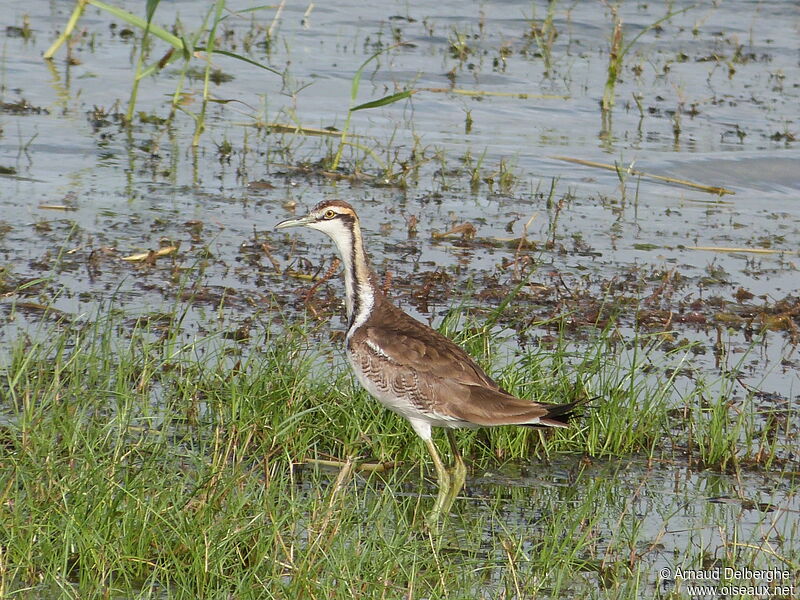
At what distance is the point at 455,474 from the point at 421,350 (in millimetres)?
603

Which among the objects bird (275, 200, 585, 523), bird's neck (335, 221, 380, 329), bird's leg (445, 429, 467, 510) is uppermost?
bird's neck (335, 221, 380, 329)

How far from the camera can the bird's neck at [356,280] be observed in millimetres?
6555

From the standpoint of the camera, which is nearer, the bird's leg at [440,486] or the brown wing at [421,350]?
the bird's leg at [440,486]

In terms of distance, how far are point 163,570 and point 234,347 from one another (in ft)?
9.27

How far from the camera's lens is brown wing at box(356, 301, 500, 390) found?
6051mm

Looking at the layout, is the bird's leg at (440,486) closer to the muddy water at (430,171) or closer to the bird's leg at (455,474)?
the bird's leg at (455,474)

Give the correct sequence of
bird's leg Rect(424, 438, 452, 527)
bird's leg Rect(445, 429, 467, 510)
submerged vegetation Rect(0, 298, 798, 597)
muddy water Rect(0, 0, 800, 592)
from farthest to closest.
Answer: muddy water Rect(0, 0, 800, 592) → bird's leg Rect(445, 429, 467, 510) → bird's leg Rect(424, 438, 452, 527) → submerged vegetation Rect(0, 298, 798, 597)

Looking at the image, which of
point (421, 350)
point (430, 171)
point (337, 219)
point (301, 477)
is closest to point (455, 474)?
point (421, 350)

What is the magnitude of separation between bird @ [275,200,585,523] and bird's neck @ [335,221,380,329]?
0.05 m

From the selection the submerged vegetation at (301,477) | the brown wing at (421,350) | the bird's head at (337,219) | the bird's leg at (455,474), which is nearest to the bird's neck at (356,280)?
the bird's head at (337,219)

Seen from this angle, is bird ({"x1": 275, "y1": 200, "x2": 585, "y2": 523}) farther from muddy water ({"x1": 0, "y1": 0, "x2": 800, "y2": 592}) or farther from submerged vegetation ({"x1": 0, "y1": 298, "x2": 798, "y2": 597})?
muddy water ({"x1": 0, "y1": 0, "x2": 800, "y2": 592})

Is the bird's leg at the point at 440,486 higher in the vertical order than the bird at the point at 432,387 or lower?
lower

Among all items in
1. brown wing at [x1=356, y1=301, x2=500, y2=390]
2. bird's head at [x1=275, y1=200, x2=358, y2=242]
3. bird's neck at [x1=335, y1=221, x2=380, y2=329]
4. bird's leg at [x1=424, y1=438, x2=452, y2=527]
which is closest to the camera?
bird's leg at [x1=424, y1=438, x2=452, y2=527]

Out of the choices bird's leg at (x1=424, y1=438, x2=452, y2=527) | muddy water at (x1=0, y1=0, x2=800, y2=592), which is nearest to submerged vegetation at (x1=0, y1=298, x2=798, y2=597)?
bird's leg at (x1=424, y1=438, x2=452, y2=527)
